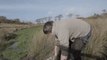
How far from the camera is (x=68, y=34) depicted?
7.43m

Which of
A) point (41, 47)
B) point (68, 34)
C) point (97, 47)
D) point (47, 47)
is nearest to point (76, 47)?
point (68, 34)

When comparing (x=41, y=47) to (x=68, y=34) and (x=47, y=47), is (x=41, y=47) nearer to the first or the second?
(x=47, y=47)

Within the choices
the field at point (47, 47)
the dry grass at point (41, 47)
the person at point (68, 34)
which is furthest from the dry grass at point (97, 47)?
the dry grass at point (41, 47)

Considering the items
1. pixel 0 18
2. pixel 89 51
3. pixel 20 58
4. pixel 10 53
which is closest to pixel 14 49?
pixel 10 53

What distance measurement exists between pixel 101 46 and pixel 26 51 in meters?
3.61

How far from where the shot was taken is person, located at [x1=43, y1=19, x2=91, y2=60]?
7.37m

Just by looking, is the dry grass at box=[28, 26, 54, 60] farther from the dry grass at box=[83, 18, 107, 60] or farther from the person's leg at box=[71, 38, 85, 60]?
the person's leg at box=[71, 38, 85, 60]

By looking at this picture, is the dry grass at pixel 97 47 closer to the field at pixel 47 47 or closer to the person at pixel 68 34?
the field at pixel 47 47

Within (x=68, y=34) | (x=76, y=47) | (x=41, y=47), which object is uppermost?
(x=68, y=34)

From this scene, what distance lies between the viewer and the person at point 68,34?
7.37 m

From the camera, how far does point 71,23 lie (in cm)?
764

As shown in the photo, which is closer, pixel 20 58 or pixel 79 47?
pixel 79 47

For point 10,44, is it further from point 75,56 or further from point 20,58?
point 75,56

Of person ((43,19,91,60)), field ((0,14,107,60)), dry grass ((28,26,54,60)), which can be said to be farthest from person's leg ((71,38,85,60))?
dry grass ((28,26,54,60))
